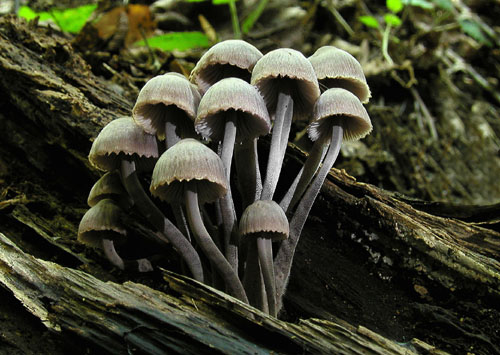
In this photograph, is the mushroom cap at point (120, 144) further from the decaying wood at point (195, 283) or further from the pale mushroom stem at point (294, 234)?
the pale mushroom stem at point (294, 234)

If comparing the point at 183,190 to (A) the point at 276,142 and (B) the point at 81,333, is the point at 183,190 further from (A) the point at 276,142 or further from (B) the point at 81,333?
(B) the point at 81,333

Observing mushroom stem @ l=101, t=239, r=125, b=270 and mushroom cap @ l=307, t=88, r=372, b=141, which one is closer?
mushroom cap @ l=307, t=88, r=372, b=141

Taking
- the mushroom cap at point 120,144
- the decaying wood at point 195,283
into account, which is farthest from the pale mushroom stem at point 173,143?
the decaying wood at point 195,283

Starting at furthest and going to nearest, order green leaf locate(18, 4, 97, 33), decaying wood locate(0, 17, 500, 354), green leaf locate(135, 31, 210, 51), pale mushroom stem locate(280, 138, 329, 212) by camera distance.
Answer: green leaf locate(135, 31, 210, 51), green leaf locate(18, 4, 97, 33), pale mushroom stem locate(280, 138, 329, 212), decaying wood locate(0, 17, 500, 354)

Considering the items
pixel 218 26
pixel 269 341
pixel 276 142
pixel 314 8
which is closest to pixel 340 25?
pixel 314 8

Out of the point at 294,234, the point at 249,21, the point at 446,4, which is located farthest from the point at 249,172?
the point at 446,4

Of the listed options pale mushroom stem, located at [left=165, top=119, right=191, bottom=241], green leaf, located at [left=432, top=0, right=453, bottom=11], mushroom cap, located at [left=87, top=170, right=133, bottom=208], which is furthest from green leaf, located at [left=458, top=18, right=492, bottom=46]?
mushroom cap, located at [left=87, top=170, right=133, bottom=208]

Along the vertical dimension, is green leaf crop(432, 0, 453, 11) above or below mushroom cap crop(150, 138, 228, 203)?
above

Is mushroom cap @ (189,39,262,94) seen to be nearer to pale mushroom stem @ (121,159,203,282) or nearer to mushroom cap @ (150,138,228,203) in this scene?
mushroom cap @ (150,138,228,203)
